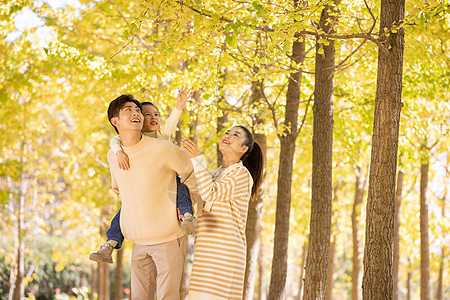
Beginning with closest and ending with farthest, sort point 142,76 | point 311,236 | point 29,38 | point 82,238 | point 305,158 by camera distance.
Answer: point 311,236 < point 142,76 < point 29,38 < point 305,158 < point 82,238

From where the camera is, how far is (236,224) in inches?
170

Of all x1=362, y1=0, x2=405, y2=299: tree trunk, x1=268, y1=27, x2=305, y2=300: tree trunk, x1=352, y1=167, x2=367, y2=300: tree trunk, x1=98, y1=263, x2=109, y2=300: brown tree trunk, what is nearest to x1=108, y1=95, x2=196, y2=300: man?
x1=362, y1=0, x2=405, y2=299: tree trunk

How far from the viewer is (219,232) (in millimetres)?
4246

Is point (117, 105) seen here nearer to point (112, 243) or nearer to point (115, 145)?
point (115, 145)

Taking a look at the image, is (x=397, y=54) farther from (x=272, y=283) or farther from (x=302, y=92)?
(x=302, y=92)

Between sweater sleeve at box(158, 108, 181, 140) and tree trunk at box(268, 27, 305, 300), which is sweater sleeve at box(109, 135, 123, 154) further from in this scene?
tree trunk at box(268, 27, 305, 300)

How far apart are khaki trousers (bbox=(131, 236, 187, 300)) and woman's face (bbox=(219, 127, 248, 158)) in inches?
31.8

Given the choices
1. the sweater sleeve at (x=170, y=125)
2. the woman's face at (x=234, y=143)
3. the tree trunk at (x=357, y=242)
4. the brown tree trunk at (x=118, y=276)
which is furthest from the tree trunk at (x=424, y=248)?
the sweater sleeve at (x=170, y=125)

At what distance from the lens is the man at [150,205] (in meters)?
4.29

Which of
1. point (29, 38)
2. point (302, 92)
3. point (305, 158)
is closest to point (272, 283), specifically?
point (302, 92)

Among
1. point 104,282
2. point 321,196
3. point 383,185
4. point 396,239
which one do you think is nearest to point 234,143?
point 383,185

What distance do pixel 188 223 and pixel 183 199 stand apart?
0.35 m

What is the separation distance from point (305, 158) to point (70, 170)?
648 centimetres

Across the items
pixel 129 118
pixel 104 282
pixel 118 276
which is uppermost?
pixel 129 118
